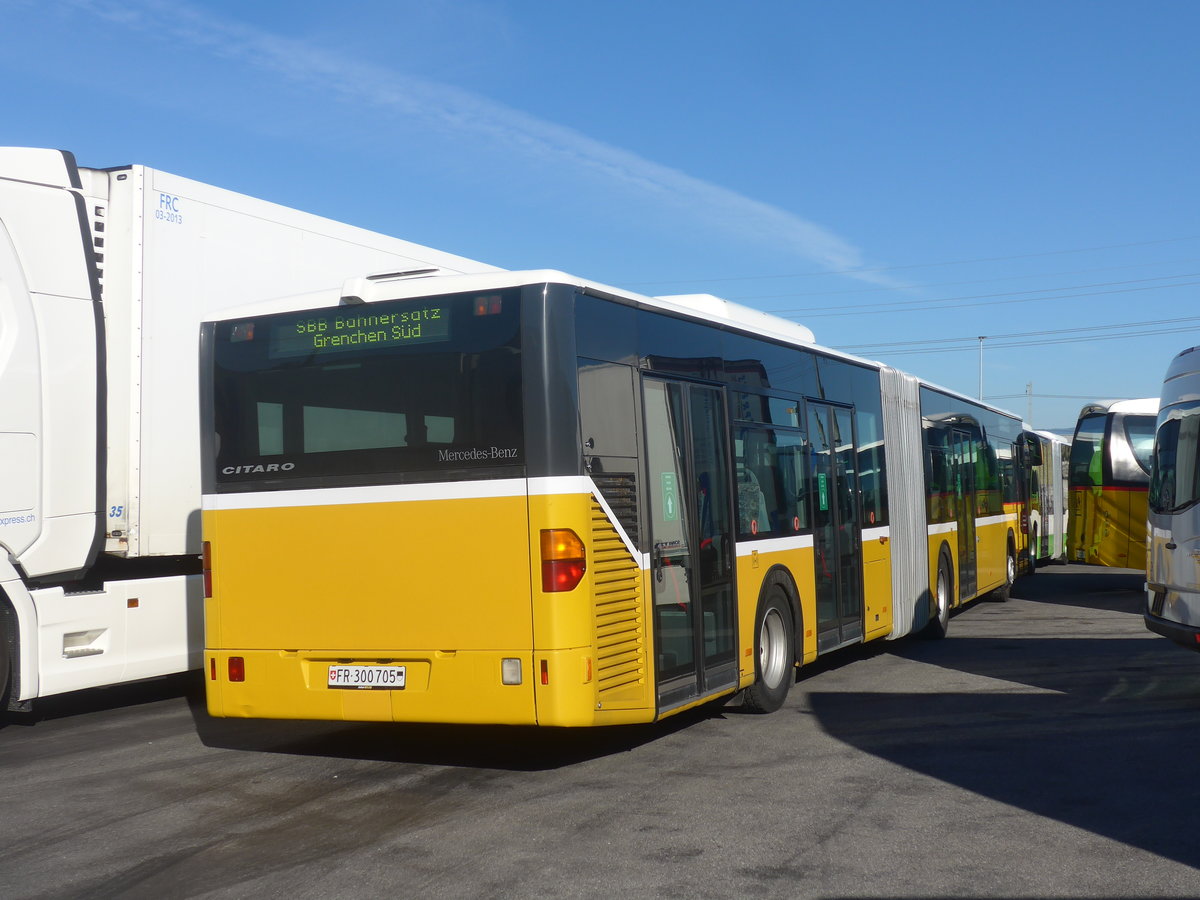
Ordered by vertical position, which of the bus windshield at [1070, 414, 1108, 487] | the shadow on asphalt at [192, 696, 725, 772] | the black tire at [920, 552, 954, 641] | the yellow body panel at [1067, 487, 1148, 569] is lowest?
the shadow on asphalt at [192, 696, 725, 772]

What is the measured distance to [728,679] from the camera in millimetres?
8875

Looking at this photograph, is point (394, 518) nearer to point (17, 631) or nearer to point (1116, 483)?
point (17, 631)

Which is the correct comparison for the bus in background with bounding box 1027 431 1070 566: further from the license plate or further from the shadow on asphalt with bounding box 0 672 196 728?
the license plate

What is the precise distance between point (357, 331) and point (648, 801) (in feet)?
10.8

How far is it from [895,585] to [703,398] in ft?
17.9

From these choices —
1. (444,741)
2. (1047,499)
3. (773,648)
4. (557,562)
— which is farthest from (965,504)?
(1047,499)

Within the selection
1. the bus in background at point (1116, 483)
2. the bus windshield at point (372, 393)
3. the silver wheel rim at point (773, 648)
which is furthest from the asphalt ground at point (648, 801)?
the bus in background at point (1116, 483)

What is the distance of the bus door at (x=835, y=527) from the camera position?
1118 centimetres

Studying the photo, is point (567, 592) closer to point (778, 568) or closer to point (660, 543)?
point (660, 543)

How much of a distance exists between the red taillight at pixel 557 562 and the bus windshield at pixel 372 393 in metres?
0.43

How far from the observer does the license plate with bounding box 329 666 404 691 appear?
25.0 feet

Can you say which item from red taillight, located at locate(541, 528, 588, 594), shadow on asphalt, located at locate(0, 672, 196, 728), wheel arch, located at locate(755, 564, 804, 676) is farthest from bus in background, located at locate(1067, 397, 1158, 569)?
red taillight, located at locate(541, 528, 588, 594)

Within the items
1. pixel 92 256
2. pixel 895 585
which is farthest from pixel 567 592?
pixel 895 585

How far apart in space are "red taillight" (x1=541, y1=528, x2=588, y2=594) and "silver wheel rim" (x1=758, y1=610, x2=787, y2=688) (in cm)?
291
